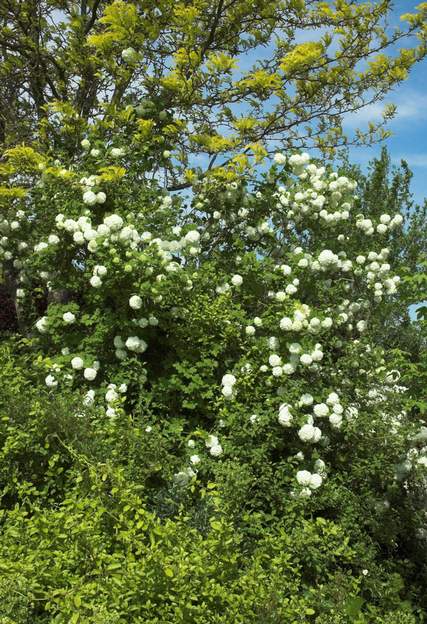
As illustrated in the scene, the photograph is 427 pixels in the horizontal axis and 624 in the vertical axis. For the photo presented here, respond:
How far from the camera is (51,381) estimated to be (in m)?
3.86

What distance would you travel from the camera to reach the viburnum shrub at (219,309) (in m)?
3.77

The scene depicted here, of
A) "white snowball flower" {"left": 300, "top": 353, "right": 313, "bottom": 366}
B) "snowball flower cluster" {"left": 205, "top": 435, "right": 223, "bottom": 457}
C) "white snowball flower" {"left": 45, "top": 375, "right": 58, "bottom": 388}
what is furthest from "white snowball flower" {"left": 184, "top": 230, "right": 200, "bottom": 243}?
"snowball flower cluster" {"left": 205, "top": 435, "right": 223, "bottom": 457}

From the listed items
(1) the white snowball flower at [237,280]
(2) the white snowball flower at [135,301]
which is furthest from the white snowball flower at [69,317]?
(1) the white snowball flower at [237,280]

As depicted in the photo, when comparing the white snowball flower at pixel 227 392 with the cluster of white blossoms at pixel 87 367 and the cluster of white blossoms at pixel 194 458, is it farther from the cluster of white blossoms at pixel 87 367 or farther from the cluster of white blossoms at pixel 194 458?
the cluster of white blossoms at pixel 87 367

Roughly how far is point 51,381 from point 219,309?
A: 110 cm

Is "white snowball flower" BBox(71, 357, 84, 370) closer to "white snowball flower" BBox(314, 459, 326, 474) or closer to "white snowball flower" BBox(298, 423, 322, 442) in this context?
"white snowball flower" BBox(298, 423, 322, 442)

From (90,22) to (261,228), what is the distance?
2272mm

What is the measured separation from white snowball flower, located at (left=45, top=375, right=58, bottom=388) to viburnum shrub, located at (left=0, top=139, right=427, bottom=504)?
0.01 metres

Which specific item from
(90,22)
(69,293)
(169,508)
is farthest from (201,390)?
(90,22)

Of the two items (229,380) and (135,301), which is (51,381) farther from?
(229,380)

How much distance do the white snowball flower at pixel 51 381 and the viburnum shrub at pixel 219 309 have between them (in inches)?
0.5

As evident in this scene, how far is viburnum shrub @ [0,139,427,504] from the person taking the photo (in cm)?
377

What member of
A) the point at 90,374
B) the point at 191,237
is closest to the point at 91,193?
the point at 191,237

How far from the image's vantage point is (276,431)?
3.68 meters
